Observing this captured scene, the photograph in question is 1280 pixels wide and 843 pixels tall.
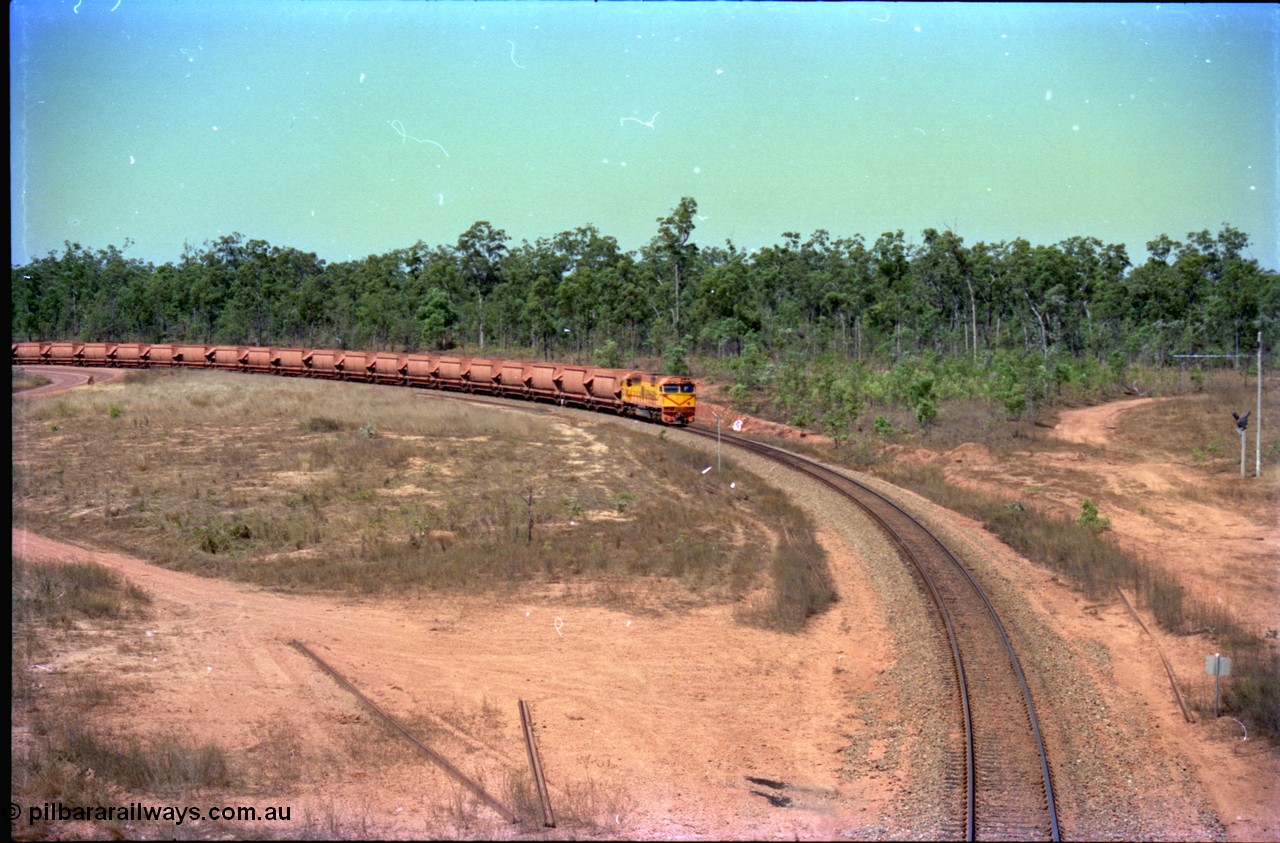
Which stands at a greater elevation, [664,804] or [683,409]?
[683,409]

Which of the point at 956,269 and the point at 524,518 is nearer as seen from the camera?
the point at 524,518

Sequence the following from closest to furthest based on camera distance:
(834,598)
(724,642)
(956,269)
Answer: (724,642) < (834,598) < (956,269)

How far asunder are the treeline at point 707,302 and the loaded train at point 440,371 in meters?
7.91

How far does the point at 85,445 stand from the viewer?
120ft

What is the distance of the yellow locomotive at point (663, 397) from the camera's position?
45.8m

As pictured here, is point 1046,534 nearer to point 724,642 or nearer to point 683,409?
point 724,642

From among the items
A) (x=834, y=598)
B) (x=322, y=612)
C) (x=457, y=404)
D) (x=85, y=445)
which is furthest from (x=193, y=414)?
(x=834, y=598)

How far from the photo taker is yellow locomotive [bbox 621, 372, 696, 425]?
150 feet

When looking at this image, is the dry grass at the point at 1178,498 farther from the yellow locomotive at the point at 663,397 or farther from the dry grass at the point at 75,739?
the dry grass at the point at 75,739

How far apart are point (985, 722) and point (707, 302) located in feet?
212

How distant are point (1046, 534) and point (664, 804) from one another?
19170 millimetres

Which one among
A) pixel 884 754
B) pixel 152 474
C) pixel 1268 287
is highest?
pixel 1268 287

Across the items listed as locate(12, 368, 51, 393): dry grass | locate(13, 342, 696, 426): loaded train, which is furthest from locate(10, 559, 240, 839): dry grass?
locate(12, 368, 51, 393): dry grass

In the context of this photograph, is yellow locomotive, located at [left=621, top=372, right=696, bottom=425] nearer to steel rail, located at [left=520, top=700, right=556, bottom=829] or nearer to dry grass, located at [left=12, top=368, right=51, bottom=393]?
steel rail, located at [left=520, top=700, right=556, bottom=829]
